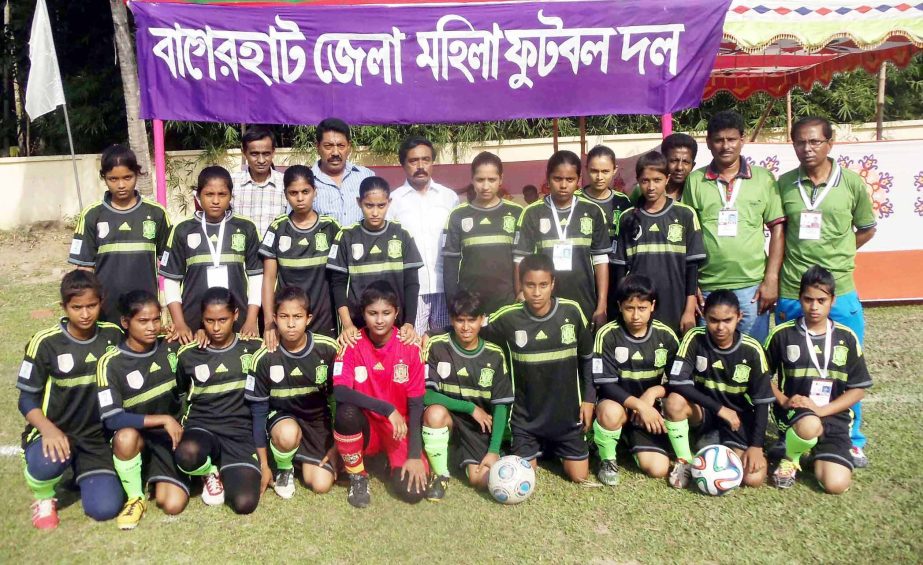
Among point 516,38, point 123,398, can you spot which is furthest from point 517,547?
point 516,38

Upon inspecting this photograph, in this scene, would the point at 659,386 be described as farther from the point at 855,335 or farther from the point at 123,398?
the point at 123,398

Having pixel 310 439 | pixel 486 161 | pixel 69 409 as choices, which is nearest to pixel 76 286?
pixel 69 409

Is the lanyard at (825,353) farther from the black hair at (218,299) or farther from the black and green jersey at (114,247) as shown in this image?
the black and green jersey at (114,247)

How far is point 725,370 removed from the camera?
4.19 meters

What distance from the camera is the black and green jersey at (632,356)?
4.30 m

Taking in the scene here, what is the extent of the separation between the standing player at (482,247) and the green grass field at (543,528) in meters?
1.15

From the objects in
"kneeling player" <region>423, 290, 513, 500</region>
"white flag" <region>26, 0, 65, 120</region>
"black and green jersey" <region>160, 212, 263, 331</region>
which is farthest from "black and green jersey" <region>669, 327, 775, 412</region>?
"white flag" <region>26, 0, 65, 120</region>

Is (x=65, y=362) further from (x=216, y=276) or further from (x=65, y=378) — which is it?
(x=216, y=276)

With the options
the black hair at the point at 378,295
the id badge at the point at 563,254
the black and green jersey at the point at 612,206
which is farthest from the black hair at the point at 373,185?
the black and green jersey at the point at 612,206

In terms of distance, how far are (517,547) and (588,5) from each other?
4142 mm

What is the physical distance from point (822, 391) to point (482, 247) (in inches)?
82.4

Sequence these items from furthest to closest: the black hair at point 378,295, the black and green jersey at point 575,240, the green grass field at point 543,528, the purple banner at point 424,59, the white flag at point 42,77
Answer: the white flag at point 42,77, the purple banner at point 424,59, the black and green jersey at point 575,240, the black hair at point 378,295, the green grass field at point 543,528

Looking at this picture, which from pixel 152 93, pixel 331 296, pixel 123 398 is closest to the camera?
pixel 123 398

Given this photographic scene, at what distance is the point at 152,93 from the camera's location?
5.71 metres
